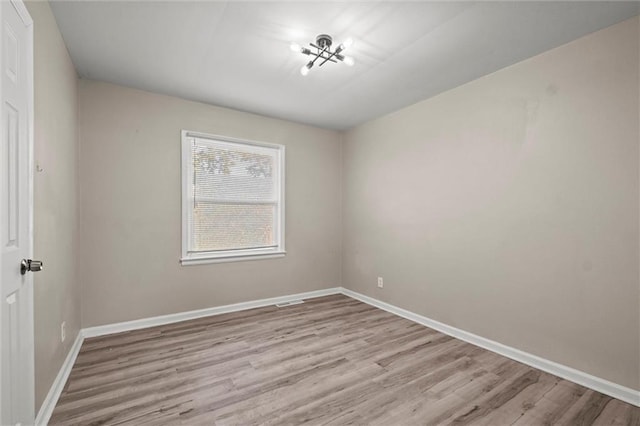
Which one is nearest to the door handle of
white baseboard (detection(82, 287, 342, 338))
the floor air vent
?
white baseboard (detection(82, 287, 342, 338))

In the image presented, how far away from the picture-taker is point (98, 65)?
256 cm

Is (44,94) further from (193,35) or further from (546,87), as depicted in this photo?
(546,87)

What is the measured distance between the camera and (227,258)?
11.8 feet

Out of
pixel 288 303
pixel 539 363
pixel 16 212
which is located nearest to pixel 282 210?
pixel 288 303

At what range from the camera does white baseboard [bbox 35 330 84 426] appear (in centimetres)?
167

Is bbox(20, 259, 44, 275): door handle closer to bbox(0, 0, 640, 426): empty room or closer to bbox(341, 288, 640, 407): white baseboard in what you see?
bbox(0, 0, 640, 426): empty room

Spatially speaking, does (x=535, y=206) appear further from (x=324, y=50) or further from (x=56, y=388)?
(x=56, y=388)

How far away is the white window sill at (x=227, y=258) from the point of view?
132 inches

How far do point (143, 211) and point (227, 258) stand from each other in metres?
1.04

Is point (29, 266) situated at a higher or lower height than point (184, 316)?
higher

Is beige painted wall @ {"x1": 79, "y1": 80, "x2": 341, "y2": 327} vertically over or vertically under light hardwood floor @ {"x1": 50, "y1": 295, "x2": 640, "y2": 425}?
over

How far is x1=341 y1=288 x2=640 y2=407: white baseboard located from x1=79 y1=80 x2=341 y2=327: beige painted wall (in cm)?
188

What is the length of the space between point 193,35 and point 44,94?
1.01m

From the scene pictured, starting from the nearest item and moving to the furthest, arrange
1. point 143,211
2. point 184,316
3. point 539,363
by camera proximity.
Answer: point 539,363 < point 143,211 < point 184,316
